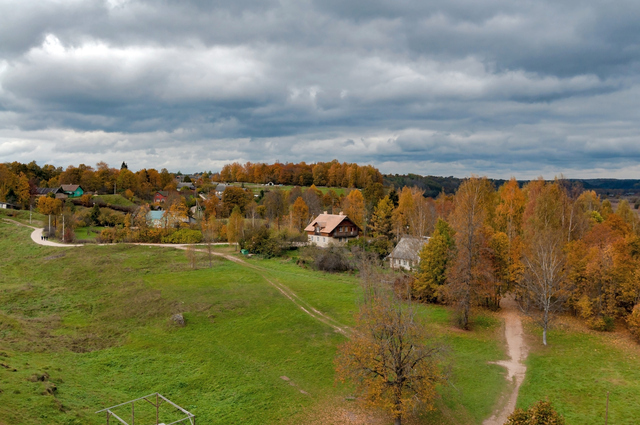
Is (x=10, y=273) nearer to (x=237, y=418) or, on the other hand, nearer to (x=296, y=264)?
(x=296, y=264)

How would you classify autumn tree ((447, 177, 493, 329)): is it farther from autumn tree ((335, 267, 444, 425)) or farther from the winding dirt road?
autumn tree ((335, 267, 444, 425))

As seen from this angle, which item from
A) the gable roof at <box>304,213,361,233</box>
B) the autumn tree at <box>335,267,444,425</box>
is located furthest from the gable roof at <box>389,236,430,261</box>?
the autumn tree at <box>335,267,444,425</box>

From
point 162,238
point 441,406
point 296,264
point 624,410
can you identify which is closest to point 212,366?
point 441,406

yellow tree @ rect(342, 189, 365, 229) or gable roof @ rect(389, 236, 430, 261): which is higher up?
yellow tree @ rect(342, 189, 365, 229)

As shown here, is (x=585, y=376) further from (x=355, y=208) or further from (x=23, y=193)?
(x=23, y=193)

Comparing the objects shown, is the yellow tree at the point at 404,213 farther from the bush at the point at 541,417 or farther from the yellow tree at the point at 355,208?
the bush at the point at 541,417

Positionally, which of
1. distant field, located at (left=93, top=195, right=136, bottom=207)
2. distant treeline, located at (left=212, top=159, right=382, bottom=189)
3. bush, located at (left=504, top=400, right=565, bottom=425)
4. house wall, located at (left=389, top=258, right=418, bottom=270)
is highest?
distant treeline, located at (left=212, top=159, right=382, bottom=189)

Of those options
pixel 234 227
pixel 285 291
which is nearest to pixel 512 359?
pixel 285 291
